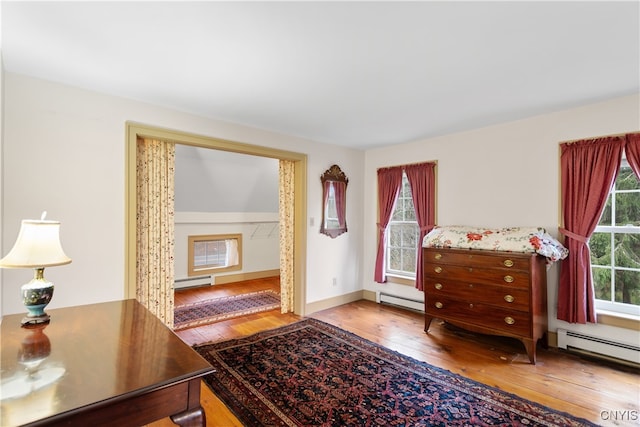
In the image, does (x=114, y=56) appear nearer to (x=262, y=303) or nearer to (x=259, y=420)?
(x=259, y=420)

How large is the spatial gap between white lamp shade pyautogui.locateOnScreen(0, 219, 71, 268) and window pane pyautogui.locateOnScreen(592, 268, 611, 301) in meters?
4.05

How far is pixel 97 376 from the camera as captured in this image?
3.36ft

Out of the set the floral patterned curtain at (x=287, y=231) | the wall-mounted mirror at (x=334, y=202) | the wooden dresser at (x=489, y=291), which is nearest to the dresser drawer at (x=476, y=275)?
the wooden dresser at (x=489, y=291)

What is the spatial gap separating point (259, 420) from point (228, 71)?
2.36m

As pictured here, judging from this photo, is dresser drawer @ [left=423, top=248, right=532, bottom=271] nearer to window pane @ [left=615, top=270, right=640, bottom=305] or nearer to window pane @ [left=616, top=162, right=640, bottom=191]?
window pane @ [left=615, top=270, right=640, bottom=305]

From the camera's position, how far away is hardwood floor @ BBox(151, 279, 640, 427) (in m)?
2.08

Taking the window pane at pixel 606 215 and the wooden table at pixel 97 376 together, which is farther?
the window pane at pixel 606 215

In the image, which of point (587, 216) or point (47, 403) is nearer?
point (47, 403)

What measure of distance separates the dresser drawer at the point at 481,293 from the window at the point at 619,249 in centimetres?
79

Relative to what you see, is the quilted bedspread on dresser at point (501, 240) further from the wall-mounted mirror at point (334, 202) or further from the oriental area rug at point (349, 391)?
the wall-mounted mirror at point (334, 202)

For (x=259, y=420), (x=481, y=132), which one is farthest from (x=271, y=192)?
(x=259, y=420)

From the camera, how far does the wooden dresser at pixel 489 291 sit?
8.84 feet

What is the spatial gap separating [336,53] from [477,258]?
2303 mm

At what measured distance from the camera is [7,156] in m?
2.22
